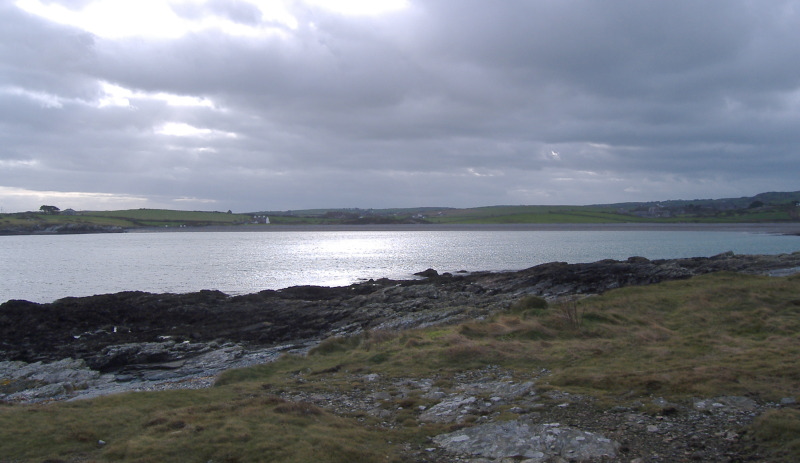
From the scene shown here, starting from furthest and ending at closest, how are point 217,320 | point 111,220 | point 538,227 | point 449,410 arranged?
point 111,220 → point 538,227 → point 217,320 → point 449,410

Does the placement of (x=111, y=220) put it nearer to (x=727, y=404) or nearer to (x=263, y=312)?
(x=263, y=312)

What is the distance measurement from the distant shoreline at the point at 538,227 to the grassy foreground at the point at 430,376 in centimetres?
11627

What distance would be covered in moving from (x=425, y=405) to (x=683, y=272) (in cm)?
3253

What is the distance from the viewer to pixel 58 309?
33.2 m

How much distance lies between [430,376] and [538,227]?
5784 inches

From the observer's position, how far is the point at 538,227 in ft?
510

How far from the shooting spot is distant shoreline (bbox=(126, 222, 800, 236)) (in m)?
137

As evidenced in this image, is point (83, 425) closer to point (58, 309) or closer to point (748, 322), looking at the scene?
point (748, 322)

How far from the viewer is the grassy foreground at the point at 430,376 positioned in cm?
877

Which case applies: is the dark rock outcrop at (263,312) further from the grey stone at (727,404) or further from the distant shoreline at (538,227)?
the distant shoreline at (538,227)

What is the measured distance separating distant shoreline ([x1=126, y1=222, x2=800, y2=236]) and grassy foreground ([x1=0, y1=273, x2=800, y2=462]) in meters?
116

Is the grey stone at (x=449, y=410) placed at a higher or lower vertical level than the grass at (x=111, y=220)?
lower

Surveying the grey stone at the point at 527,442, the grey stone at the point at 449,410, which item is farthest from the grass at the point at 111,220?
the grey stone at the point at 527,442

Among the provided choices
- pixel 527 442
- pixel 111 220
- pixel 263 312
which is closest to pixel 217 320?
pixel 263 312
